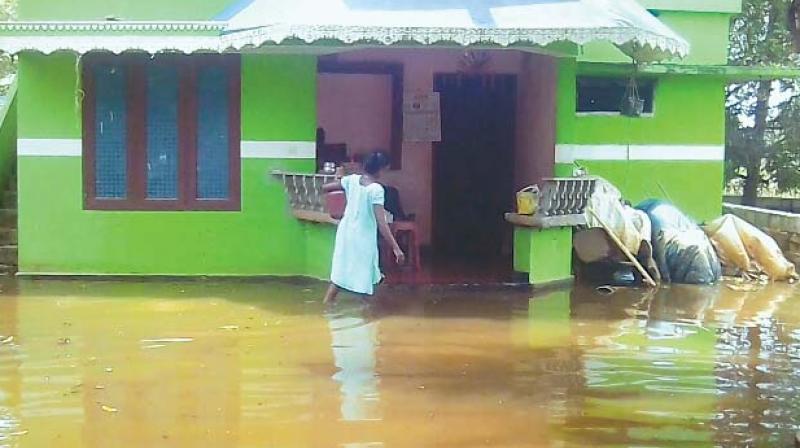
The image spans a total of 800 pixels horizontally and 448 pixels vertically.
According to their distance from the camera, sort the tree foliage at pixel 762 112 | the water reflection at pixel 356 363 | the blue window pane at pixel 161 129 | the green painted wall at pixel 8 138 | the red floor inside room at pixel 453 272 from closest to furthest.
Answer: the water reflection at pixel 356 363 < the red floor inside room at pixel 453 272 < the blue window pane at pixel 161 129 < the green painted wall at pixel 8 138 < the tree foliage at pixel 762 112

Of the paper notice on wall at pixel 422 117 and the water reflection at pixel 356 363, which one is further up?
the paper notice on wall at pixel 422 117

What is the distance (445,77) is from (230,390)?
768 cm

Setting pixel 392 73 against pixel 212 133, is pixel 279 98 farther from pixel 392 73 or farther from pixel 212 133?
pixel 392 73

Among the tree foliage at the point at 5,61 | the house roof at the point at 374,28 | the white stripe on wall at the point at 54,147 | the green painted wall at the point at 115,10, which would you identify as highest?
the tree foliage at the point at 5,61

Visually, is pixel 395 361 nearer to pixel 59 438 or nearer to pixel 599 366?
pixel 599 366

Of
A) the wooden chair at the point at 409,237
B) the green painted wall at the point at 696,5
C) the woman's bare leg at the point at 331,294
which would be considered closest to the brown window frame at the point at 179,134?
the wooden chair at the point at 409,237

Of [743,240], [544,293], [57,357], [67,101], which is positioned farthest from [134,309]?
[743,240]

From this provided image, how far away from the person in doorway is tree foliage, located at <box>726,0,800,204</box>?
1176 centimetres

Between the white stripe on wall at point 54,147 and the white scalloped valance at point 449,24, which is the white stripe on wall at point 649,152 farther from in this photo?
the white stripe on wall at point 54,147

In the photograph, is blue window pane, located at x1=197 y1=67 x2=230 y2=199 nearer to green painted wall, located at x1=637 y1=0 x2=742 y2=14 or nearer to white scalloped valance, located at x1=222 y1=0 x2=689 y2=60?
white scalloped valance, located at x1=222 y1=0 x2=689 y2=60

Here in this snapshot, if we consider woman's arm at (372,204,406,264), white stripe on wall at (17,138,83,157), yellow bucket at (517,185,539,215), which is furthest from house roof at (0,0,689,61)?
yellow bucket at (517,185,539,215)

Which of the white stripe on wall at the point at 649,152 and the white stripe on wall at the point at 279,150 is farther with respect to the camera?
the white stripe on wall at the point at 649,152

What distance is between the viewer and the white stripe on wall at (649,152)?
13859 mm

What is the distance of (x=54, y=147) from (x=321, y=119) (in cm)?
342
